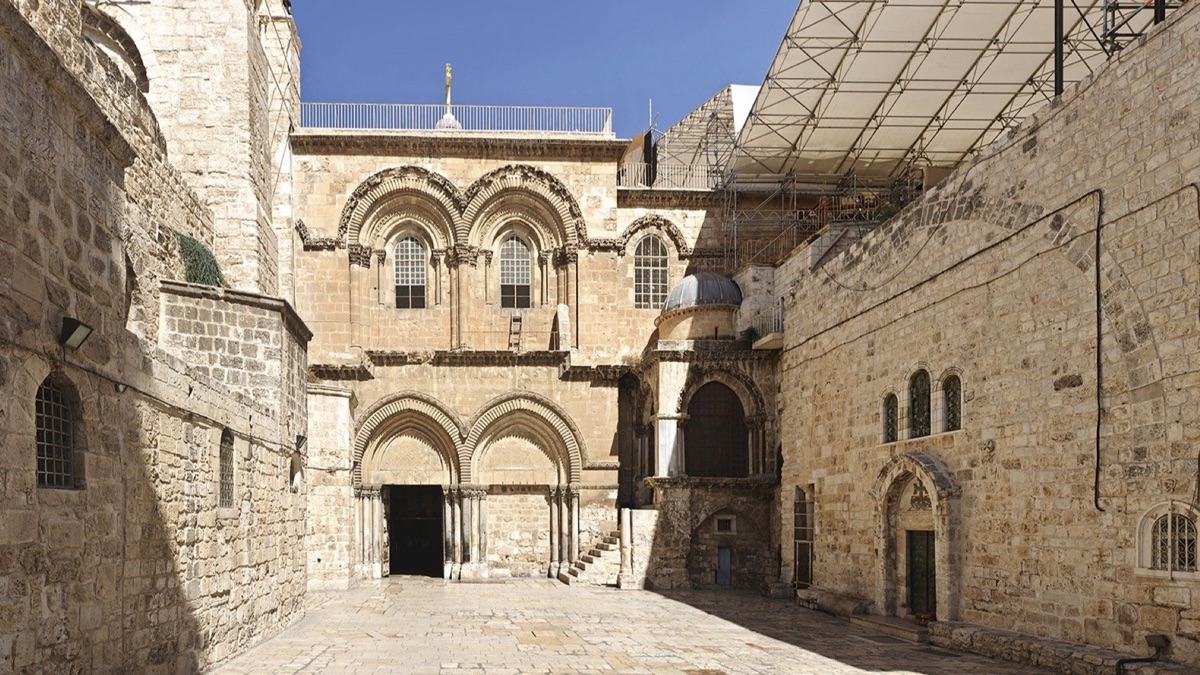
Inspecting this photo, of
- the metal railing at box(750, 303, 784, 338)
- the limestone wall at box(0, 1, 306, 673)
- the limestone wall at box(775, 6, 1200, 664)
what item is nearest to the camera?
the limestone wall at box(0, 1, 306, 673)

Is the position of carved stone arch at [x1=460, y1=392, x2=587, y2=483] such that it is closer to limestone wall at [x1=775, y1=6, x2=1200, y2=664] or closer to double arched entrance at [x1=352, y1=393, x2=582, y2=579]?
double arched entrance at [x1=352, y1=393, x2=582, y2=579]

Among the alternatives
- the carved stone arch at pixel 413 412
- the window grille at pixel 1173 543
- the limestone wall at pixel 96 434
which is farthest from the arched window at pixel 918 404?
the carved stone arch at pixel 413 412

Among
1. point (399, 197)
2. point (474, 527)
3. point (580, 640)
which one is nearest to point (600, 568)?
point (474, 527)

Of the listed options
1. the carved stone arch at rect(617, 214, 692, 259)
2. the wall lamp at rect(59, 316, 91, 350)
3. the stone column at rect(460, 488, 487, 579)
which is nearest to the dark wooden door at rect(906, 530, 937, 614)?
the wall lamp at rect(59, 316, 91, 350)

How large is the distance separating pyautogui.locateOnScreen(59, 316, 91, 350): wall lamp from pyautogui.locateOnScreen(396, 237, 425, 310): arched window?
17.2m

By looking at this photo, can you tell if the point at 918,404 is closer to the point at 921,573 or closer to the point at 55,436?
the point at 921,573

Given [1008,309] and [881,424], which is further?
[881,424]

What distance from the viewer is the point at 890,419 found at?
49.7 ft

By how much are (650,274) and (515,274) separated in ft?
10.5

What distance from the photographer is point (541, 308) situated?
955 inches

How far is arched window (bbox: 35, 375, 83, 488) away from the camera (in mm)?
6797

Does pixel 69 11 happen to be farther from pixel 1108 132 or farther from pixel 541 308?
pixel 541 308

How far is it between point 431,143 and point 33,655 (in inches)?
722

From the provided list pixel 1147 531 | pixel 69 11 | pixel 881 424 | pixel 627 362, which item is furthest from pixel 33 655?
pixel 627 362
